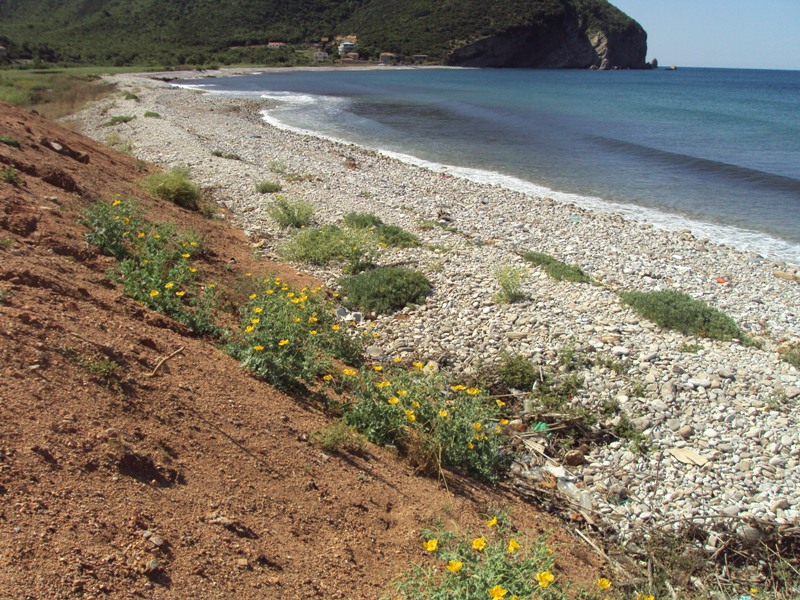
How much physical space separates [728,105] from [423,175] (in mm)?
46627

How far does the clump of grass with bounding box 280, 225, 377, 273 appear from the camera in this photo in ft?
34.1

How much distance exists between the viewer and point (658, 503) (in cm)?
561

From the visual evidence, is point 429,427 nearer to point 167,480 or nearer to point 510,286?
point 167,480

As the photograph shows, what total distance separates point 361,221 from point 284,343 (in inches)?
275

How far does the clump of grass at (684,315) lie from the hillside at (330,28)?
91537mm

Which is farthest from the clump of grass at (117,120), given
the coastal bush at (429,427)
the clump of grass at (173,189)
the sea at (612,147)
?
the coastal bush at (429,427)

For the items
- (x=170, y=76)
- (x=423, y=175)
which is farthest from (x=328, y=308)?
(x=170, y=76)

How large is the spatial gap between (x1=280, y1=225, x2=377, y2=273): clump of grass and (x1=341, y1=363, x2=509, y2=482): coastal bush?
4655mm

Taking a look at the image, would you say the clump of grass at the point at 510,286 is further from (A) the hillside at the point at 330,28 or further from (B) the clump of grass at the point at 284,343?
(A) the hillside at the point at 330,28

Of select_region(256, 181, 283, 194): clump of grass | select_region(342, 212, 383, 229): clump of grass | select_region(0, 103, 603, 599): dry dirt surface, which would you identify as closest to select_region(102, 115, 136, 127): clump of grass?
select_region(256, 181, 283, 194): clump of grass

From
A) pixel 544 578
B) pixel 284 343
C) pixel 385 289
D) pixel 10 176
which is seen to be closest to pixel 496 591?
pixel 544 578

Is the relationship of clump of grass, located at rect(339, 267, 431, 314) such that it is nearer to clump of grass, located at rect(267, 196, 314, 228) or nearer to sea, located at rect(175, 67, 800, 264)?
clump of grass, located at rect(267, 196, 314, 228)

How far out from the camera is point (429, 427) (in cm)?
559

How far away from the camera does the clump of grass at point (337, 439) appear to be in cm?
514
